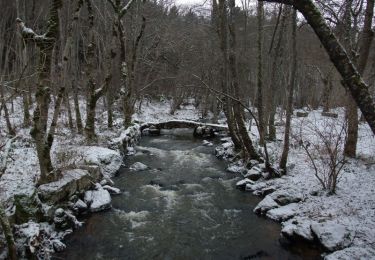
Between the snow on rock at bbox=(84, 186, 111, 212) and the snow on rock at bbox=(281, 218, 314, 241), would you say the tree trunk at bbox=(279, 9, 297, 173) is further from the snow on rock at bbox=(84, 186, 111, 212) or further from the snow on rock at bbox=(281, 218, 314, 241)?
the snow on rock at bbox=(84, 186, 111, 212)

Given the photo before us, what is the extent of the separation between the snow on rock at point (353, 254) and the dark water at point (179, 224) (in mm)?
611

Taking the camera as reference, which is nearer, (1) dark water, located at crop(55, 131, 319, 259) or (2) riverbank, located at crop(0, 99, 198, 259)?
(2) riverbank, located at crop(0, 99, 198, 259)

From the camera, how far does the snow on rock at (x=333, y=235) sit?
654 centimetres

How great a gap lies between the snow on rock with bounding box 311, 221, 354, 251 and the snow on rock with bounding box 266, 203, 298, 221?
50.9 inches

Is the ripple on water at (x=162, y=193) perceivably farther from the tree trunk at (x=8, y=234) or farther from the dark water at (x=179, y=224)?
the tree trunk at (x=8, y=234)

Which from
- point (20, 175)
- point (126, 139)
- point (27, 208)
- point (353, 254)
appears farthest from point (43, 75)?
point (126, 139)

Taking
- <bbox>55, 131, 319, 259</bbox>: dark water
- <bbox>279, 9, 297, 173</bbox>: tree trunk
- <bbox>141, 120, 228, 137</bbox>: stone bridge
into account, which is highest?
<bbox>279, 9, 297, 173</bbox>: tree trunk

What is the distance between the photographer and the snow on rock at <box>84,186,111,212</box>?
861 centimetres

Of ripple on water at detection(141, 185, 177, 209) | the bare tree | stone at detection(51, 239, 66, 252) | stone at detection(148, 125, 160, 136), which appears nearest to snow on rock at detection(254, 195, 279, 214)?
ripple on water at detection(141, 185, 177, 209)

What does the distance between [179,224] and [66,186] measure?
296 centimetres

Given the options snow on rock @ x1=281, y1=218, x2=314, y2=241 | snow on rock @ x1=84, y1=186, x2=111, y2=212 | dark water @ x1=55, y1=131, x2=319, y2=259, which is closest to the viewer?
dark water @ x1=55, y1=131, x2=319, y2=259

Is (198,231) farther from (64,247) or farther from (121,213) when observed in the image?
(64,247)

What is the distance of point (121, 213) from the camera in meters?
8.63

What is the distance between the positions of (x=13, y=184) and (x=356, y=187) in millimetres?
8722
